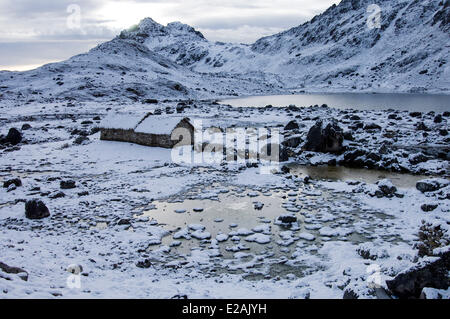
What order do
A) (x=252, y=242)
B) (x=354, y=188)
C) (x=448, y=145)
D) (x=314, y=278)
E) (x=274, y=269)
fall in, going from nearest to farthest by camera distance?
1. (x=314, y=278)
2. (x=274, y=269)
3. (x=252, y=242)
4. (x=354, y=188)
5. (x=448, y=145)

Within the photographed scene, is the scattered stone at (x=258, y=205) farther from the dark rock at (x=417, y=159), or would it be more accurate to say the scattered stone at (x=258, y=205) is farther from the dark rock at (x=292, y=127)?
the dark rock at (x=292, y=127)

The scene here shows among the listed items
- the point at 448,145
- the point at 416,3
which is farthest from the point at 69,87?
the point at 416,3

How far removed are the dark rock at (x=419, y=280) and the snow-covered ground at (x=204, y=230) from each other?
0.59 m

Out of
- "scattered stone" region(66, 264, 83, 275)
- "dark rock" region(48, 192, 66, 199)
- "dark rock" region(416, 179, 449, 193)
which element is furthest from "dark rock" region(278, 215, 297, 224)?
"dark rock" region(48, 192, 66, 199)

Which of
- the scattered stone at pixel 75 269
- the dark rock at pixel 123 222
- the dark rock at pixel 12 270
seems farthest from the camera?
the dark rock at pixel 123 222

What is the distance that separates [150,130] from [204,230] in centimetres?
1310

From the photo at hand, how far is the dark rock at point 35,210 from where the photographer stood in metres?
12.6

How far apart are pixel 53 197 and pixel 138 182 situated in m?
3.60

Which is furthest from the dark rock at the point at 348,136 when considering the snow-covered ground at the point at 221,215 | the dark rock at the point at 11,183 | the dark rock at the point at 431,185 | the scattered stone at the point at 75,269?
the scattered stone at the point at 75,269

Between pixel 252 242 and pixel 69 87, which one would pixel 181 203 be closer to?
pixel 252 242

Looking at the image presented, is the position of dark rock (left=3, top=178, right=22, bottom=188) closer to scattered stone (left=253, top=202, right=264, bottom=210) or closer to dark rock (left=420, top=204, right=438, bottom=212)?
scattered stone (left=253, top=202, right=264, bottom=210)

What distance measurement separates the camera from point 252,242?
436 inches

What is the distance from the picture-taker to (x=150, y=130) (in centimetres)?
2364

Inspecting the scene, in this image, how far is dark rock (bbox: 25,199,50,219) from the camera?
12586mm
